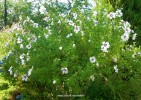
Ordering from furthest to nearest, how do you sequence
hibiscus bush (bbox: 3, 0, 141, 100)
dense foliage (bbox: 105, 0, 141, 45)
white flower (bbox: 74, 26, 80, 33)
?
dense foliage (bbox: 105, 0, 141, 45), white flower (bbox: 74, 26, 80, 33), hibiscus bush (bbox: 3, 0, 141, 100)

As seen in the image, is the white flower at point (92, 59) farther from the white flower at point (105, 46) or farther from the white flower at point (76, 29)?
the white flower at point (76, 29)

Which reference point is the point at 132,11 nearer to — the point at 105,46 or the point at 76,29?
the point at 76,29

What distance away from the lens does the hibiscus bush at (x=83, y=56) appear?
6016mm

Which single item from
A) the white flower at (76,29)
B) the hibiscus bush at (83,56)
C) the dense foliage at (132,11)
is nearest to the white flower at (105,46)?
the hibiscus bush at (83,56)

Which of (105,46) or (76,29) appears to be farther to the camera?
(76,29)

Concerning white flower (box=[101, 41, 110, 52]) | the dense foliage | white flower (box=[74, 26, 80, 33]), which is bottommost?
white flower (box=[101, 41, 110, 52])

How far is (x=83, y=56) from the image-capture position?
621cm

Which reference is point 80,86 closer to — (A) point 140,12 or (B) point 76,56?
(B) point 76,56

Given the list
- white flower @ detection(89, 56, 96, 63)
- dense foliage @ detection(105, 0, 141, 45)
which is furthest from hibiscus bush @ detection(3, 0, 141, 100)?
dense foliage @ detection(105, 0, 141, 45)

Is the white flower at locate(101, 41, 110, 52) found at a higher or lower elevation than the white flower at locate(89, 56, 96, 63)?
higher

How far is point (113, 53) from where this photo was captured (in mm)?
6207

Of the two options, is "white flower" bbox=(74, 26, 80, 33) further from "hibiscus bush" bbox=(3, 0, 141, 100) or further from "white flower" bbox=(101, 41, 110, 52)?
"white flower" bbox=(101, 41, 110, 52)

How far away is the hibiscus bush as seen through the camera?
19.7 ft

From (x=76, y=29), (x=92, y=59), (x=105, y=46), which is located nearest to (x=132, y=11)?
(x=76, y=29)
